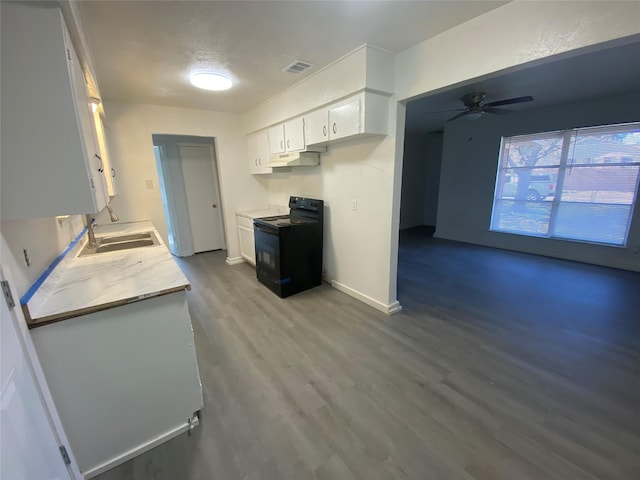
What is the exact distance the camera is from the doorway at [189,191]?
4.94 metres

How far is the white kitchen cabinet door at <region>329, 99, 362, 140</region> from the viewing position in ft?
8.03

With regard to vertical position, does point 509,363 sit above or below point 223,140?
below

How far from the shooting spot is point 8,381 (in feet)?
2.80

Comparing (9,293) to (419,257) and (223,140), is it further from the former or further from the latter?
(419,257)

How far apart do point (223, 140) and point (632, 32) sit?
14.5 ft

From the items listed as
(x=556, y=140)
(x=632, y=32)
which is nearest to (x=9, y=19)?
(x=632, y=32)

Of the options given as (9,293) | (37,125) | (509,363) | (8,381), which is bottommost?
(509,363)

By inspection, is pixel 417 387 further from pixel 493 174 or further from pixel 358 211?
pixel 493 174

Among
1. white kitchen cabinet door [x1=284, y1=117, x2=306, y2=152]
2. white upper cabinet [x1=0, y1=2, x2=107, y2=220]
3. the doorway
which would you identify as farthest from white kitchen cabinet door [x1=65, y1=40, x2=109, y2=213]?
the doorway

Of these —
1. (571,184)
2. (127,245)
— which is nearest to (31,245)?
(127,245)

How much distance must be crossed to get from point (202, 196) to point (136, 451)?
459cm

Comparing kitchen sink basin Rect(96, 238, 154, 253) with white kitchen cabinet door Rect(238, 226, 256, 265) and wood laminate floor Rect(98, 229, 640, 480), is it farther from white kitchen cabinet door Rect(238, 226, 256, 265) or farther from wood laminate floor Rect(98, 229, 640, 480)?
white kitchen cabinet door Rect(238, 226, 256, 265)

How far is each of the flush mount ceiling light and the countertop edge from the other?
2.30m

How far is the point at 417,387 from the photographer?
1.90m
